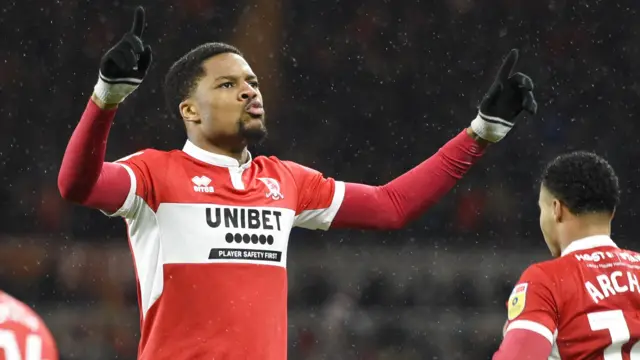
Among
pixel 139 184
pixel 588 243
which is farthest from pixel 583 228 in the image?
pixel 139 184

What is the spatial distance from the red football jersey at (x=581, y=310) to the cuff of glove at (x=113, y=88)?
1280 millimetres

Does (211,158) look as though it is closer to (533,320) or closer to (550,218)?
(550,218)

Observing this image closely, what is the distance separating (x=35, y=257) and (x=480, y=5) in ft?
17.3

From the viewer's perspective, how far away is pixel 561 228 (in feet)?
11.5

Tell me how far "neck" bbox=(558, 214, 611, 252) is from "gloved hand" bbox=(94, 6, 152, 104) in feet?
4.44

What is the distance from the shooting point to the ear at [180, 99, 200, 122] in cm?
405

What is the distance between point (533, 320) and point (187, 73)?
5.14ft

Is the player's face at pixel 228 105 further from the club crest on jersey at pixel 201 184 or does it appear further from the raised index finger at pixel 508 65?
the raised index finger at pixel 508 65

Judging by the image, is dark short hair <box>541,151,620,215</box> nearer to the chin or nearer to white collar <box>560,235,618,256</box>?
white collar <box>560,235,618,256</box>

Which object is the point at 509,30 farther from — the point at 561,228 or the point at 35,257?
the point at 561,228

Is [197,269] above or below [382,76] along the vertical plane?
below

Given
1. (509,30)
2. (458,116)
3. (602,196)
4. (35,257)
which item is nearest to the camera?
(602,196)

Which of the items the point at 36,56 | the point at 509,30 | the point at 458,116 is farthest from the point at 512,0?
the point at 36,56

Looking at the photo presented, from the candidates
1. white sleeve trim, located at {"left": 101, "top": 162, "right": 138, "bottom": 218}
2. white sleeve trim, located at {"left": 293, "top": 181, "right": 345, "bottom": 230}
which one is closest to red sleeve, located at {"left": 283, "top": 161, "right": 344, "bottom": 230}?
white sleeve trim, located at {"left": 293, "top": 181, "right": 345, "bottom": 230}
